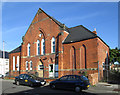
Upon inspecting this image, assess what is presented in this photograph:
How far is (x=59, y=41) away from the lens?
23625 millimetres

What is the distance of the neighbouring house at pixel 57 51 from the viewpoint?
66.8ft

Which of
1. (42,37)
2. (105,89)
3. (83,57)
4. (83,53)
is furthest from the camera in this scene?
(42,37)

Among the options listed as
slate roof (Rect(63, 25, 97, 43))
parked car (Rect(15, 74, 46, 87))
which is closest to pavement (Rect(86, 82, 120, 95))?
parked car (Rect(15, 74, 46, 87))

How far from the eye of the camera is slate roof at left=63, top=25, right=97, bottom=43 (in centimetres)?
2136

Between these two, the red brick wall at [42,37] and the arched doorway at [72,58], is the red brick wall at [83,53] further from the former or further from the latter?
the red brick wall at [42,37]

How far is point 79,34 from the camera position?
77.4ft

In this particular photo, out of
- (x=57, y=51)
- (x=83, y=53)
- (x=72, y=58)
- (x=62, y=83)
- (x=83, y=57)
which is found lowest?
(x=62, y=83)

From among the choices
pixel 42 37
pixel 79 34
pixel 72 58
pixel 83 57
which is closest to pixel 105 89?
pixel 83 57

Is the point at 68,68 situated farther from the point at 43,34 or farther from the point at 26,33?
the point at 26,33

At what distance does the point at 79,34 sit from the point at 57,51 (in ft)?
16.2

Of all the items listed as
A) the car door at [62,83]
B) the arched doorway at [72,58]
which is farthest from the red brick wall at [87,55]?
the car door at [62,83]

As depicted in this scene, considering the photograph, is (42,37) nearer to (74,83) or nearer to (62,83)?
(62,83)

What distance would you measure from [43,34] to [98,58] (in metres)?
12.3

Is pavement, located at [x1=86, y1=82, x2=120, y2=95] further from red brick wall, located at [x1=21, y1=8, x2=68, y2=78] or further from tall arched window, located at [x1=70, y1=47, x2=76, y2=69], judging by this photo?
red brick wall, located at [x1=21, y1=8, x2=68, y2=78]
